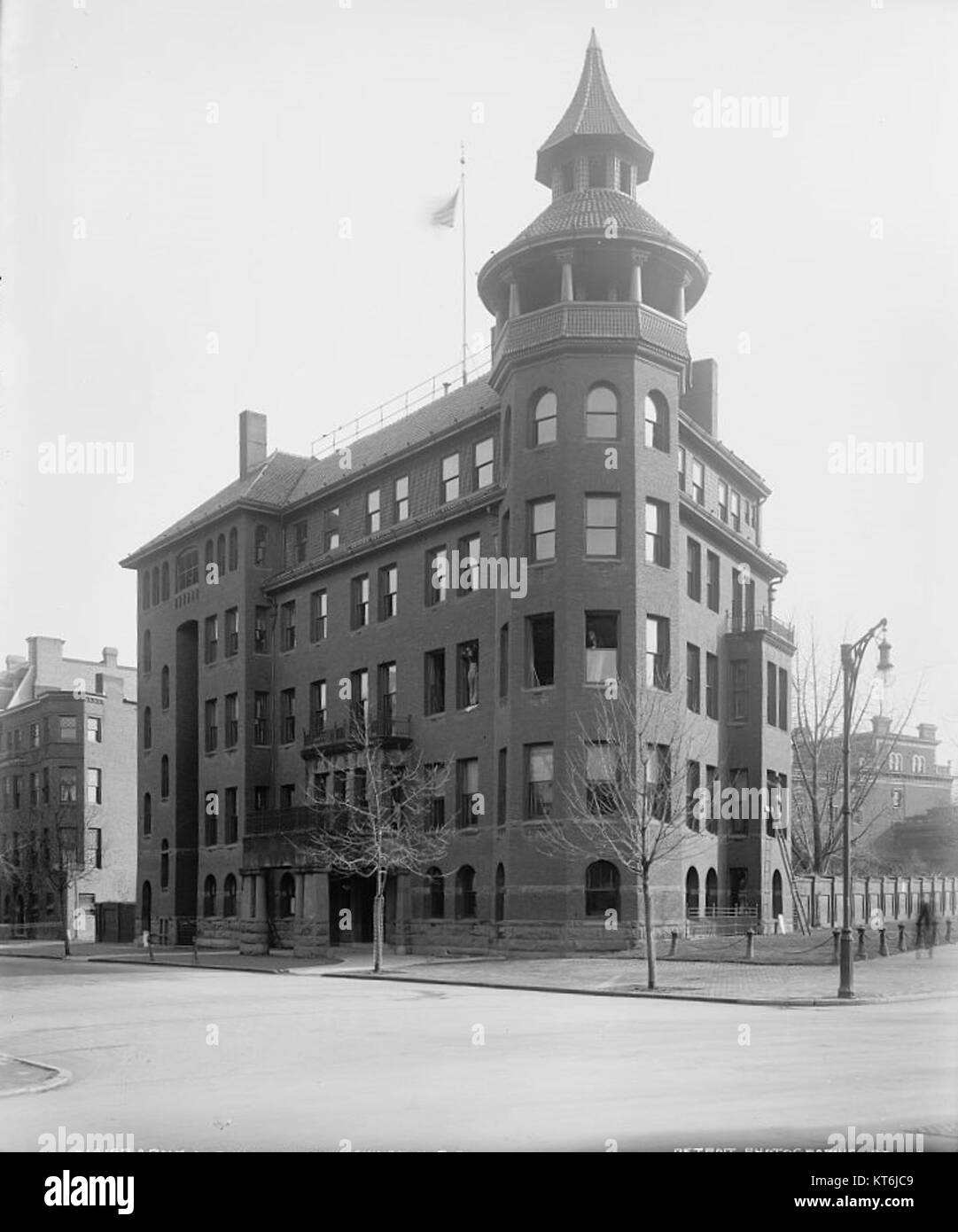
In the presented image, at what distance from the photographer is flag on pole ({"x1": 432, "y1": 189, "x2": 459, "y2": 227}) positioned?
44091 millimetres

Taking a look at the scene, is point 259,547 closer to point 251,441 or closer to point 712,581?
point 251,441

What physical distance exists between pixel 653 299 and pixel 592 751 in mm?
14369

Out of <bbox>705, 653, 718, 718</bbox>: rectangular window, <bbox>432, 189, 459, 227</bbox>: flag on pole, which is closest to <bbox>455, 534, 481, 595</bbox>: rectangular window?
<bbox>705, 653, 718, 718</bbox>: rectangular window

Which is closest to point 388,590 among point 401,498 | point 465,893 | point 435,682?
point 401,498

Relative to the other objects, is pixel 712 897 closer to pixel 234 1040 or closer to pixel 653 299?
pixel 653 299

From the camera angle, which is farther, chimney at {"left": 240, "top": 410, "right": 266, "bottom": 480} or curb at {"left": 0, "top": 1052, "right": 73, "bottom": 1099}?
chimney at {"left": 240, "top": 410, "right": 266, "bottom": 480}

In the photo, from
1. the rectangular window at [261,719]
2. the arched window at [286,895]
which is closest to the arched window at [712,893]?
the arched window at [286,895]

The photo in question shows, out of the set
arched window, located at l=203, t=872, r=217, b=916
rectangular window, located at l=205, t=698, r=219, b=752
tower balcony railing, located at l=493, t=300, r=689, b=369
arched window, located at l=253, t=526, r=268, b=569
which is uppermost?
tower balcony railing, located at l=493, t=300, r=689, b=369

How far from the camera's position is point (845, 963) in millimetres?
28484

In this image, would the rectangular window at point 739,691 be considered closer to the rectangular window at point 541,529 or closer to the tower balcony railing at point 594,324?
the rectangular window at point 541,529

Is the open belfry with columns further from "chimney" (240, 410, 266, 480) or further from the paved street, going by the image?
the paved street

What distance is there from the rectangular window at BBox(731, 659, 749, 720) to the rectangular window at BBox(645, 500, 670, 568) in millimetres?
9801

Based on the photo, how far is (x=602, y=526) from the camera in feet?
140
